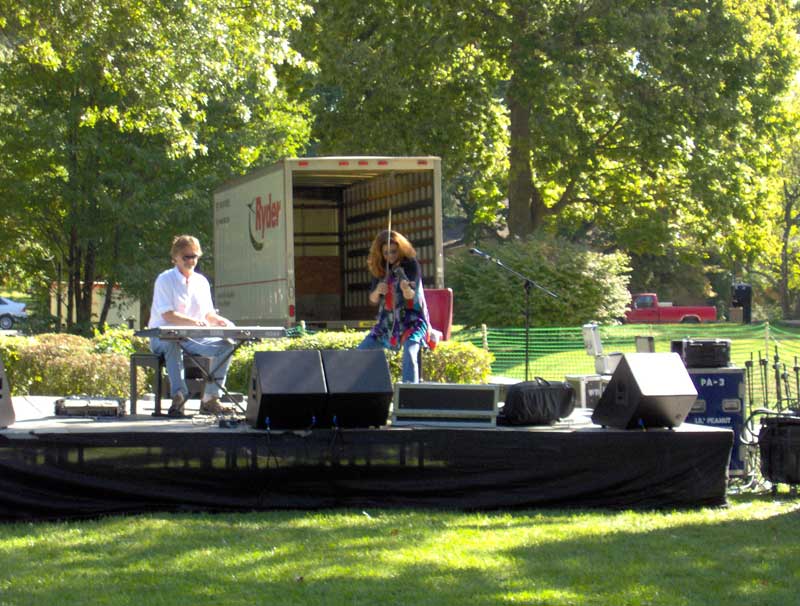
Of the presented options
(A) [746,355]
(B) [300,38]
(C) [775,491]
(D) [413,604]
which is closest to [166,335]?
(D) [413,604]

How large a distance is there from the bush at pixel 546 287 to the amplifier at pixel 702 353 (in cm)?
1468

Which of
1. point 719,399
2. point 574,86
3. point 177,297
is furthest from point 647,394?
point 574,86

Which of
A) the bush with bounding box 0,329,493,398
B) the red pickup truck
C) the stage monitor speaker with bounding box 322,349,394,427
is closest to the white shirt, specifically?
the stage monitor speaker with bounding box 322,349,394,427

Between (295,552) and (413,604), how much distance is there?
1202 mm

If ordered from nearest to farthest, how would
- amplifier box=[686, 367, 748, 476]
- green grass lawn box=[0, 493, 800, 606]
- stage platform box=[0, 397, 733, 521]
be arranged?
green grass lawn box=[0, 493, 800, 606] → stage platform box=[0, 397, 733, 521] → amplifier box=[686, 367, 748, 476]

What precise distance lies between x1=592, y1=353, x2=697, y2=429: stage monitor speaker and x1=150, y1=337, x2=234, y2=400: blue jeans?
9.18 feet

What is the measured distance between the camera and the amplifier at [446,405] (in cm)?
809

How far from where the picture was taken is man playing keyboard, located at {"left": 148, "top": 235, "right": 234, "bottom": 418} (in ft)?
29.5

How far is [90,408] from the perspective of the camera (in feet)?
29.0

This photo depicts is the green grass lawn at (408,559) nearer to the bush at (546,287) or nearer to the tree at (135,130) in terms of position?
the tree at (135,130)

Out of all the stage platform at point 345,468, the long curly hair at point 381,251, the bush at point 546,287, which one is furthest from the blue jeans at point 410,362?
the bush at point 546,287

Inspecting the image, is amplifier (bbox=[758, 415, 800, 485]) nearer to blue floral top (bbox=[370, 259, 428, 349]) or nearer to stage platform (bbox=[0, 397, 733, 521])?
stage platform (bbox=[0, 397, 733, 521])

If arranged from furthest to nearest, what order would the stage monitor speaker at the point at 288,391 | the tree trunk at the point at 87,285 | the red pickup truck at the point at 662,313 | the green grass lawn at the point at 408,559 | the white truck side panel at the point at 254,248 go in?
the red pickup truck at the point at 662,313
the tree trunk at the point at 87,285
the white truck side panel at the point at 254,248
the stage monitor speaker at the point at 288,391
the green grass lawn at the point at 408,559

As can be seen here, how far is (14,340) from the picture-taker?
15.9 metres
